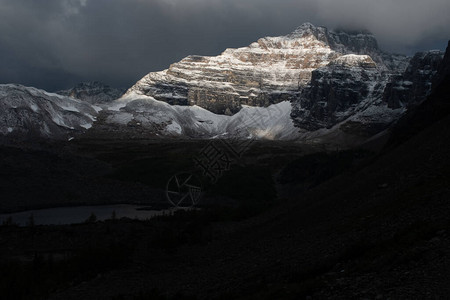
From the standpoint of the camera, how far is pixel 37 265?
32469mm

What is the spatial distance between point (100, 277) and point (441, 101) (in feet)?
137

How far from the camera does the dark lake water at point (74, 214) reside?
71369mm

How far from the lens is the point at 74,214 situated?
78688mm

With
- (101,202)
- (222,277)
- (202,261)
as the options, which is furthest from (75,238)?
(101,202)

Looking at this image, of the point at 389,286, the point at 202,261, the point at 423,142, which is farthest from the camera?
the point at 423,142

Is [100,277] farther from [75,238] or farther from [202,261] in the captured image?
[75,238]

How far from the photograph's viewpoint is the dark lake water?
234ft

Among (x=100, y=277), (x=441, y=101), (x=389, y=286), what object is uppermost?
(x=441, y=101)

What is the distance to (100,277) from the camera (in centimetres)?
2936

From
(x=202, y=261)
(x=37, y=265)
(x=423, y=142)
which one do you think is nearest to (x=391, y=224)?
(x=202, y=261)

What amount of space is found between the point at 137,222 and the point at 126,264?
20.9m

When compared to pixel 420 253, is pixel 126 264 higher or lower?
lower

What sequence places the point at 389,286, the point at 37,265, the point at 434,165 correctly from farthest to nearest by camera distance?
the point at 37,265 < the point at 434,165 < the point at 389,286

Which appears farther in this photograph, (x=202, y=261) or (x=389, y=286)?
(x=202, y=261)
